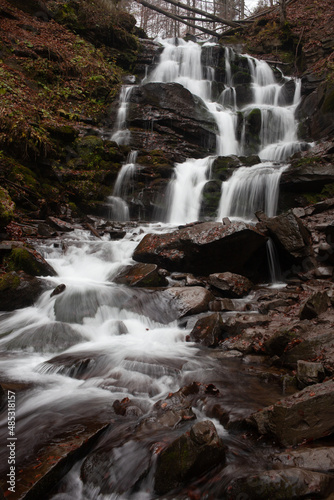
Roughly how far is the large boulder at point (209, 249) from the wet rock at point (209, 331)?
261 cm

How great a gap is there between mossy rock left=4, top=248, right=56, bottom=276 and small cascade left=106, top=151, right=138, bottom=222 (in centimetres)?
560

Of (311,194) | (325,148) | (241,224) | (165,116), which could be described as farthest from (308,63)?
(241,224)

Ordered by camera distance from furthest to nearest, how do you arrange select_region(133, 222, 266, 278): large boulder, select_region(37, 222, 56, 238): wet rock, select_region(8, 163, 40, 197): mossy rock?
select_region(8, 163, 40, 197): mossy rock → select_region(37, 222, 56, 238): wet rock → select_region(133, 222, 266, 278): large boulder

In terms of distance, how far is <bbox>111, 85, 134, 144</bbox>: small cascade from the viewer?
15247 millimetres

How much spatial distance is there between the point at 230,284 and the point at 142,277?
2.10 metres

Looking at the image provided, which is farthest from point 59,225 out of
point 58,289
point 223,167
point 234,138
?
point 234,138

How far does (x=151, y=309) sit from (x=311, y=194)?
769cm

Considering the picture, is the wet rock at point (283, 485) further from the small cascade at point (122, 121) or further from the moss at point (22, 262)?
the small cascade at point (122, 121)

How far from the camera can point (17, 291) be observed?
19.3 ft

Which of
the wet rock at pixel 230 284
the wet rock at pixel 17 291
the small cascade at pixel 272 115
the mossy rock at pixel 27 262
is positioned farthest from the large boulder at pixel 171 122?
the wet rock at pixel 17 291

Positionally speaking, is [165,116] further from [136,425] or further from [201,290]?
[136,425]

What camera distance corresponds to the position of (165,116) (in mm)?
16281

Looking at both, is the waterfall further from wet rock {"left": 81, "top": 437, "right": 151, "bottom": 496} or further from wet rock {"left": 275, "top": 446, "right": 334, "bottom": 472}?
wet rock {"left": 81, "top": 437, "right": 151, "bottom": 496}

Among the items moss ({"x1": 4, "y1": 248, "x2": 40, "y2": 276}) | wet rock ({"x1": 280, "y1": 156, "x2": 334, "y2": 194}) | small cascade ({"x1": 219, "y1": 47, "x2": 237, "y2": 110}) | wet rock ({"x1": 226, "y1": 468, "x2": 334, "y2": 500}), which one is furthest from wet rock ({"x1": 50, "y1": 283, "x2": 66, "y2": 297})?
small cascade ({"x1": 219, "y1": 47, "x2": 237, "y2": 110})
